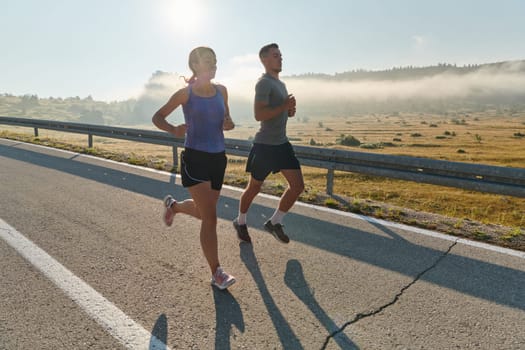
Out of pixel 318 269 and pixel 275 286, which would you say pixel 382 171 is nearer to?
pixel 318 269

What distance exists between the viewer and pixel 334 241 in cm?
397

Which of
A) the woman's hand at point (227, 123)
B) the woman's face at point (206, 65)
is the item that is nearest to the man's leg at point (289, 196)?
the woman's hand at point (227, 123)

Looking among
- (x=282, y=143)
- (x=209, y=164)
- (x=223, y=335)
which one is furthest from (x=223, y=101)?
(x=223, y=335)

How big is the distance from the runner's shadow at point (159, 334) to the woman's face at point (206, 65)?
6.08ft

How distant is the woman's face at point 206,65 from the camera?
2.83 meters

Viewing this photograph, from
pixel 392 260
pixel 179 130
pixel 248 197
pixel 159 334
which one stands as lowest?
pixel 159 334

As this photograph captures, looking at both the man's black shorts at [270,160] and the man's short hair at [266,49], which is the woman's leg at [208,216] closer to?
the man's black shorts at [270,160]

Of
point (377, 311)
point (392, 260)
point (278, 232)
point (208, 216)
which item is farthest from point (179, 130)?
point (392, 260)

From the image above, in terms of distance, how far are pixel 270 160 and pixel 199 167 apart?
3.96ft

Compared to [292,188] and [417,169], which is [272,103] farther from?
[417,169]

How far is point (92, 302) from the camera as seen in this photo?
267 centimetres

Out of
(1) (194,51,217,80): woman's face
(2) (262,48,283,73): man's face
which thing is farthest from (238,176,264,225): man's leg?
(1) (194,51,217,80): woman's face

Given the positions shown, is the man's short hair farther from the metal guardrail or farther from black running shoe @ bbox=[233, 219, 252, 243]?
the metal guardrail

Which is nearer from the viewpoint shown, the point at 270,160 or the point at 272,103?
the point at 272,103
